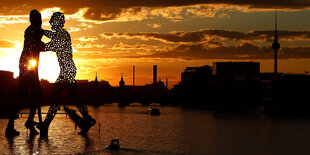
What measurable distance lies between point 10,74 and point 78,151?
100665 mm

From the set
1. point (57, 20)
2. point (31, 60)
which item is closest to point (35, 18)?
point (57, 20)

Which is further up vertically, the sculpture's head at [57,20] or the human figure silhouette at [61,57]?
the sculpture's head at [57,20]

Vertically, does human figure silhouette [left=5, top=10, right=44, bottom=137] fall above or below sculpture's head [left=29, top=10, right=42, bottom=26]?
below

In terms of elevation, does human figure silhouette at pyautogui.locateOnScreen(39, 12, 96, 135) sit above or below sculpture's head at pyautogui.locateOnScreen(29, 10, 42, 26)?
below

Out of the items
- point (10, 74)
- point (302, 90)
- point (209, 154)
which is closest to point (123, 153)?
point (209, 154)

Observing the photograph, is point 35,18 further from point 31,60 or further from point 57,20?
point 31,60

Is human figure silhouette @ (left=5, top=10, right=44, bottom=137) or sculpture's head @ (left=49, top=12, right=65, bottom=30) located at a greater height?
sculpture's head @ (left=49, top=12, right=65, bottom=30)

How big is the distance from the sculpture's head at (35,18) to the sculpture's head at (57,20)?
137 cm

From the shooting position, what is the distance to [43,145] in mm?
41031

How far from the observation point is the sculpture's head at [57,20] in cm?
4347

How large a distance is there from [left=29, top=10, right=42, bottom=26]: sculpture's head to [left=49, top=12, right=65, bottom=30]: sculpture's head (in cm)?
137

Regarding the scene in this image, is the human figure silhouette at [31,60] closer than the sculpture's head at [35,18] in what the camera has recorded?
No

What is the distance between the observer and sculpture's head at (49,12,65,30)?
1711 inches

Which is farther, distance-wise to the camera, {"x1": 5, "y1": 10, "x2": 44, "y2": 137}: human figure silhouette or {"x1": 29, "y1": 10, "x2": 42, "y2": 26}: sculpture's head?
{"x1": 5, "y1": 10, "x2": 44, "y2": 137}: human figure silhouette
